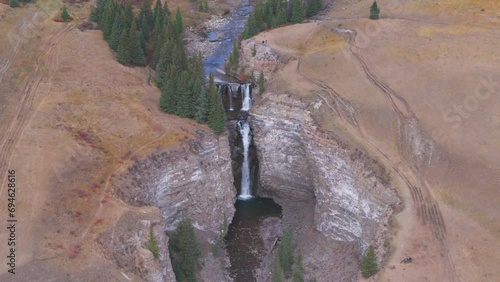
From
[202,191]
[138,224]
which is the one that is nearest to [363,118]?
[202,191]

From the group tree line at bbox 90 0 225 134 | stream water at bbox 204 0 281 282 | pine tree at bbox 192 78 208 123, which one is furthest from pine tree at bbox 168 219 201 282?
pine tree at bbox 192 78 208 123

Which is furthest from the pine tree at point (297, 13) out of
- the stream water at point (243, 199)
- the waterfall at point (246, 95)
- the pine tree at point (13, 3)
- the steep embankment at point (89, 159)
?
the pine tree at point (13, 3)

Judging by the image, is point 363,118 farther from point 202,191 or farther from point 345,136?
point 202,191

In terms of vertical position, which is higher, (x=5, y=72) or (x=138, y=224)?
(x=5, y=72)

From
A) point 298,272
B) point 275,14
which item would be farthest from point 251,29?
point 298,272

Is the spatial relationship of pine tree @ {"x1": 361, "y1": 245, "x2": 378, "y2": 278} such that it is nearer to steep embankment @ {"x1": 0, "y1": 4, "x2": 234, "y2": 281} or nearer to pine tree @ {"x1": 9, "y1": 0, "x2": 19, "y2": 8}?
steep embankment @ {"x1": 0, "y1": 4, "x2": 234, "y2": 281}
